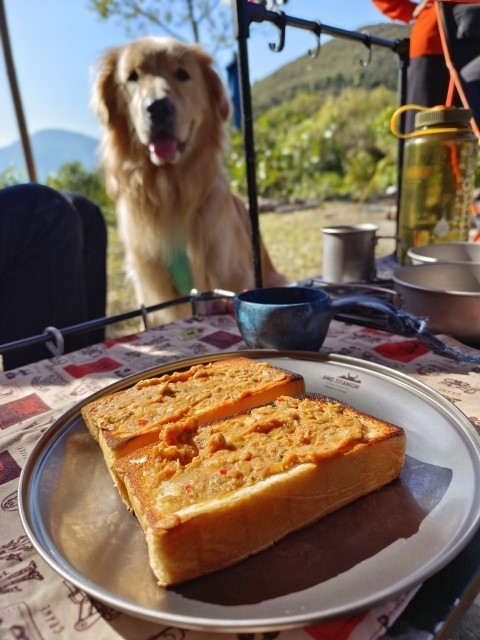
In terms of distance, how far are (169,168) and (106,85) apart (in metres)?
0.48

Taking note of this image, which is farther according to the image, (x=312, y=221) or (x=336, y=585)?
(x=312, y=221)

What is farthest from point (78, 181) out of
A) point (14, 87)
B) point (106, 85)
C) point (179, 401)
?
point (179, 401)

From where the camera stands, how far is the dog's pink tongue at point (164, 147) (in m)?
1.98

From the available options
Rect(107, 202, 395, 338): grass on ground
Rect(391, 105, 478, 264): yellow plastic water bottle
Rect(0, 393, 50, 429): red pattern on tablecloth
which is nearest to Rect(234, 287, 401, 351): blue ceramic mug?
Rect(0, 393, 50, 429): red pattern on tablecloth

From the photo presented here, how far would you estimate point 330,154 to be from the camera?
27.1 ft

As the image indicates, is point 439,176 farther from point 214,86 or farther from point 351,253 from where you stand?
point 214,86

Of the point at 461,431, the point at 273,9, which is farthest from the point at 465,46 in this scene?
the point at 461,431

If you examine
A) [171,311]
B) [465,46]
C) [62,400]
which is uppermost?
[465,46]

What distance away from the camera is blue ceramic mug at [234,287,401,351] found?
0.78m

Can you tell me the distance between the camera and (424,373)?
0.81 m

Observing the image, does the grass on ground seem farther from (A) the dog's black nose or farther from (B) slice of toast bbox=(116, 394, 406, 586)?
(B) slice of toast bbox=(116, 394, 406, 586)

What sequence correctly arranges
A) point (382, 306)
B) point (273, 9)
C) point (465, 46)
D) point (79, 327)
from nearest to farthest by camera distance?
point (382, 306) < point (79, 327) < point (273, 9) < point (465, 46)

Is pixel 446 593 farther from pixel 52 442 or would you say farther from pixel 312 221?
pixel 312 221

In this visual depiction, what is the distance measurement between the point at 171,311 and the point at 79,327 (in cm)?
136
